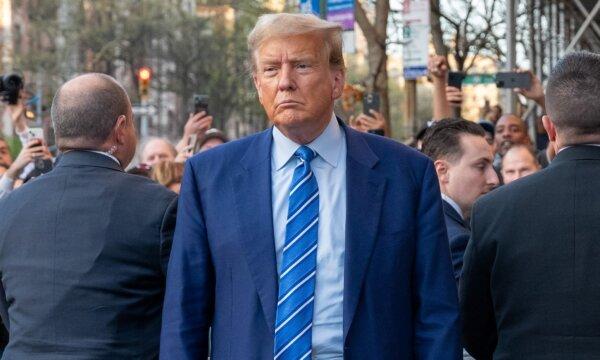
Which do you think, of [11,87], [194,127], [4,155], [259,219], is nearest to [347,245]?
[259,219]

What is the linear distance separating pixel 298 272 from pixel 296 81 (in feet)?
2.02

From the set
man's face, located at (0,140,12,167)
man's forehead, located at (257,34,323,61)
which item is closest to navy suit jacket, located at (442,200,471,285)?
man's forehead, located at (257,34,323,61)

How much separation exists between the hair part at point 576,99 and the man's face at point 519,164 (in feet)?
13.8

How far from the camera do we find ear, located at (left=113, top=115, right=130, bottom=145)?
4907 millimetres

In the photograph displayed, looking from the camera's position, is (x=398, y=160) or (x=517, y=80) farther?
(x=517, y=80)

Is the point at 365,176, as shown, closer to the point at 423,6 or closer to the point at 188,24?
the point at 423,6

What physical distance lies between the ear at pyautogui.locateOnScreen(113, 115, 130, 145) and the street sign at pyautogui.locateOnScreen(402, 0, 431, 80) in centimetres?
956

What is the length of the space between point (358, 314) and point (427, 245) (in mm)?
326

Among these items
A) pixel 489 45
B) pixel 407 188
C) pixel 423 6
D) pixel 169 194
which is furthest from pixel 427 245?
pixel 489 45

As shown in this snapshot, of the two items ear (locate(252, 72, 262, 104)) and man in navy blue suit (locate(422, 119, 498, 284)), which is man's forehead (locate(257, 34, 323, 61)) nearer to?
ear (locate(252, 72, 262, 104))

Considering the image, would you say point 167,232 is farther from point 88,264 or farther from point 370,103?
point 370,103

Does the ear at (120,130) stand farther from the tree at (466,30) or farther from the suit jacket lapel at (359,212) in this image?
the tree at (466,30)

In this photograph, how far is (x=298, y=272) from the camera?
160 inches

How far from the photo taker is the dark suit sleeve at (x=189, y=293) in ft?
13.6
